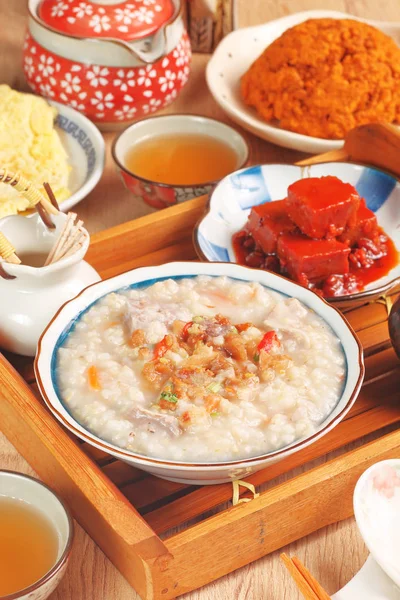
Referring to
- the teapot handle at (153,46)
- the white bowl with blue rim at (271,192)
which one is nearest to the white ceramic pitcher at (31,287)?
the white bowl with blue rim at (271,192)

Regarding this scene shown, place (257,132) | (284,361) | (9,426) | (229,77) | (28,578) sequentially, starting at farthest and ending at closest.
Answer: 1. (229,77)
2. (257,132)
3. (9,426)
4. (284,361)
5. (28,578)

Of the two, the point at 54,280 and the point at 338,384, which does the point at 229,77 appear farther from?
the point at 338,384

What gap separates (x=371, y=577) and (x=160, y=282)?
103 centimetres

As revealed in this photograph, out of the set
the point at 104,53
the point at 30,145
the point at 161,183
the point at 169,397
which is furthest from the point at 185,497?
the point at 104,53

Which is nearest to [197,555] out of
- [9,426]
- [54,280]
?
[9,426]

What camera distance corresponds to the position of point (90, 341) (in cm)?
231

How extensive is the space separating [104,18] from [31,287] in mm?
1660

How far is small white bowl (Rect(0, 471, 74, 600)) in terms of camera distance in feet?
6.09

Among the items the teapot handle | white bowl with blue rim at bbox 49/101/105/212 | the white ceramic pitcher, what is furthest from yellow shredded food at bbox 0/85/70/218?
the white ceramic pitcher

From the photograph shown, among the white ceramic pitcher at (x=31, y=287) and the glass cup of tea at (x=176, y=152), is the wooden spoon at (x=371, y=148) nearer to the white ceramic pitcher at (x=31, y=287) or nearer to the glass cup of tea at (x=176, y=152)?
the glass cup of tea at (x=176, y=152)

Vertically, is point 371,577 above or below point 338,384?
below

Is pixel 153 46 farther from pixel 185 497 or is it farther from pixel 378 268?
pixel 185 497

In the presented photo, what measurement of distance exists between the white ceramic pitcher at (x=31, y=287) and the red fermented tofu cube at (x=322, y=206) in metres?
0.77

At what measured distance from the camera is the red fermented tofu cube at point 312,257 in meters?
2.79
